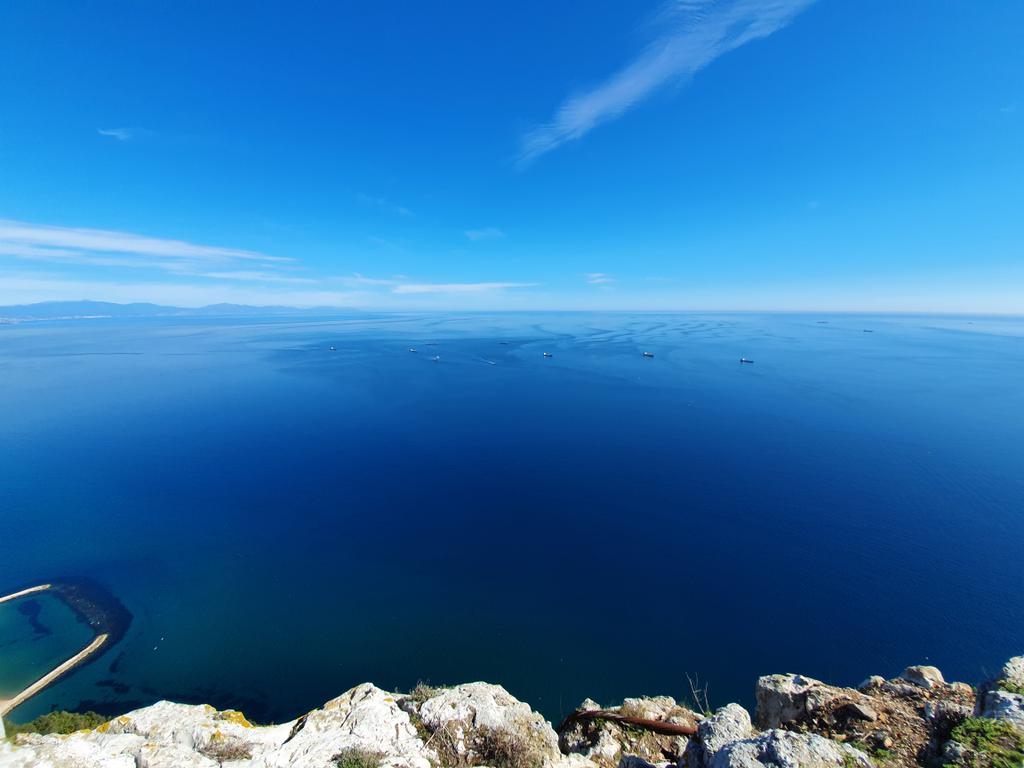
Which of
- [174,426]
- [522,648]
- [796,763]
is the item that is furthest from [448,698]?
[174,426]

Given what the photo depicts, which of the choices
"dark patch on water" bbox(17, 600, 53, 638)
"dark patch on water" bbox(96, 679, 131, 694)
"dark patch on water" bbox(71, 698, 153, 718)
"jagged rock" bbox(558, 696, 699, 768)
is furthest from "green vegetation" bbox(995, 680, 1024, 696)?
"dark patch on water" bbox(17, 600, 53, 638)

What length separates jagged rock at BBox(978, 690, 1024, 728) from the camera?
6145 millimetres

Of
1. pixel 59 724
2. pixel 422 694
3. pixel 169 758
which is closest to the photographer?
pixel 169 758

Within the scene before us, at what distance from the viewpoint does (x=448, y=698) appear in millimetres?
9477

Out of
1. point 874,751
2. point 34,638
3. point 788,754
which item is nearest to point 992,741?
point 874,751

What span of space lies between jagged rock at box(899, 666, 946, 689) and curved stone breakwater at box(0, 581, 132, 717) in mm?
32529

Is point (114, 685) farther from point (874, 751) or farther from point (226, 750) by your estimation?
point (874, 751)

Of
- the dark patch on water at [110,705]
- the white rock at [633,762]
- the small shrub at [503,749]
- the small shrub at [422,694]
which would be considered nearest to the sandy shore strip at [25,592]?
the dark patch on water at [110,705]

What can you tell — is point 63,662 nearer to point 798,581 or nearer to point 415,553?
point 415,553

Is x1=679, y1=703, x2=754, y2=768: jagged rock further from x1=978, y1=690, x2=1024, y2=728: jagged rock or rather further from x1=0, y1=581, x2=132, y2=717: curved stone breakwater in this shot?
x1=0, y1=581, x2=132, y2=717: curved stone breakwater

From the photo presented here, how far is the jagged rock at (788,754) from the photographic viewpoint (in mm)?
5746

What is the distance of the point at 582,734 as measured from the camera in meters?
9.13

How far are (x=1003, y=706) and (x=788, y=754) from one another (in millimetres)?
4000

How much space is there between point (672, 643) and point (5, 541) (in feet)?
145
